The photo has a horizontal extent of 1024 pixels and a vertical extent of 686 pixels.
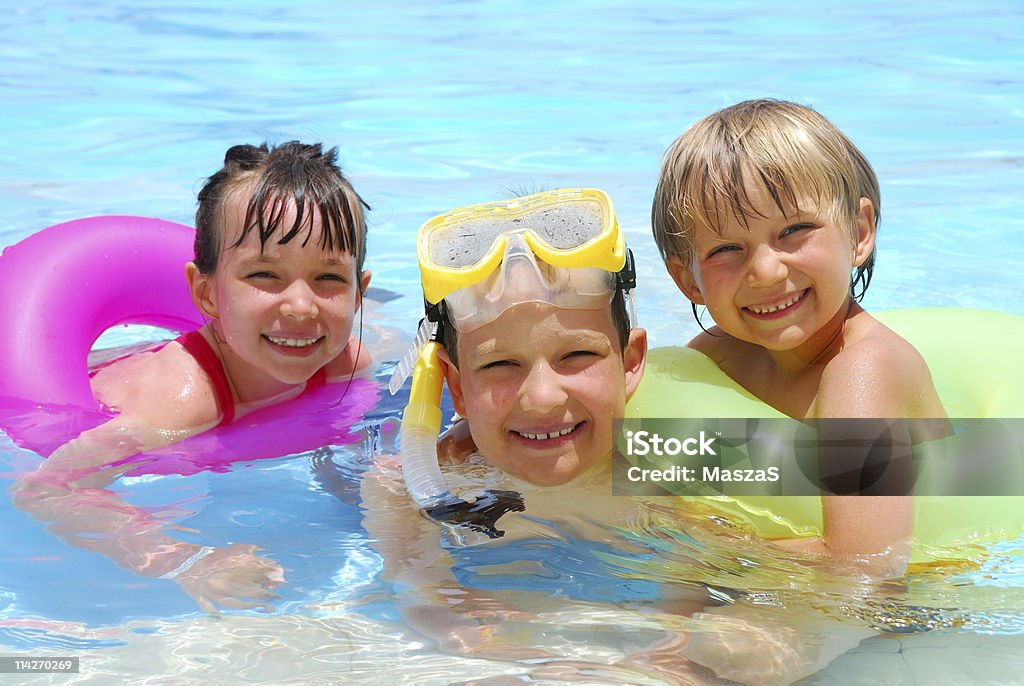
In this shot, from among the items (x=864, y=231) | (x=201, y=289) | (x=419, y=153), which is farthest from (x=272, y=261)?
(x=419, y=153)

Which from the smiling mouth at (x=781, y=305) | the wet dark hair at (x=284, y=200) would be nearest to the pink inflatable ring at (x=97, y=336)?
the wet dark hair at (x=284, y=200)

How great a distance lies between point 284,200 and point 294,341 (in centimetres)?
47

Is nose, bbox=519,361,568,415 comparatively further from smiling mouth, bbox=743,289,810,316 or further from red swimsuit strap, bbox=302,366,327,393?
red swimsuit strap, bbox=302,366,327,393

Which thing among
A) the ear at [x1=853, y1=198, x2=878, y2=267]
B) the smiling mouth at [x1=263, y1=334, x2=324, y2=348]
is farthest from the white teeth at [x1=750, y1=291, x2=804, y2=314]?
the smiling mouth at [x1=263, y1=334, x2=324, y2=348]

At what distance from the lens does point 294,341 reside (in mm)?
4055

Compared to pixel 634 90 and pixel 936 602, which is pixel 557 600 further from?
pixel 634 90

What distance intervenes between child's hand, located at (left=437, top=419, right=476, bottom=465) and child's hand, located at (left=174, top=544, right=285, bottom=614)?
0.55 m

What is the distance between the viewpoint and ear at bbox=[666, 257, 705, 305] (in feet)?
11.2

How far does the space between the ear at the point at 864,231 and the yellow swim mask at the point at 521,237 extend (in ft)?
2.51

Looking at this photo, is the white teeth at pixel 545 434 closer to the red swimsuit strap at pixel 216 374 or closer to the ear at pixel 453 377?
the ear at pixel 453 377

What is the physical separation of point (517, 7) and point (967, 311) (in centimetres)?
925

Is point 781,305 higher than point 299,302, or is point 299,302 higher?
point 299,302

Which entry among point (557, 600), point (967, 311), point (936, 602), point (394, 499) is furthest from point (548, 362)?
point (967, 311)

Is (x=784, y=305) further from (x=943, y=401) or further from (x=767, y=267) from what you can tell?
(x=943, y=401)
